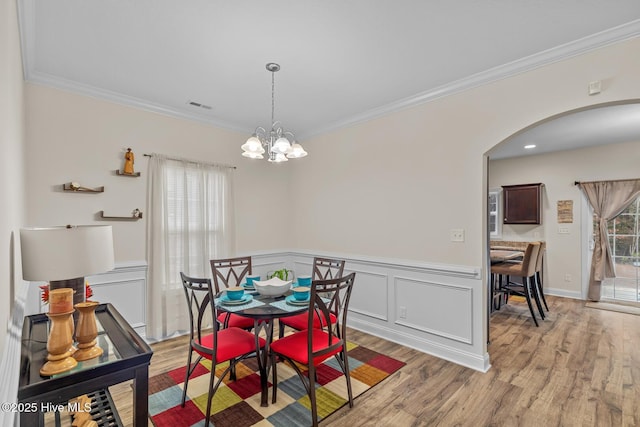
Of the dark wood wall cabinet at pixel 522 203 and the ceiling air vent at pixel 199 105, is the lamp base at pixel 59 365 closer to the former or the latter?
the ceiling air vent at pixel 199 105

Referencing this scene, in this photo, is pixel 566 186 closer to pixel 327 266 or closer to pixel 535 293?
pixel 535 293

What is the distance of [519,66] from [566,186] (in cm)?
417

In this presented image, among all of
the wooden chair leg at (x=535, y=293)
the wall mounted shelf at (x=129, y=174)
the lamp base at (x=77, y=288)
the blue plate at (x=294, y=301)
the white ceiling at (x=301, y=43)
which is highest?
the white ceiling at (x=301, y=43)

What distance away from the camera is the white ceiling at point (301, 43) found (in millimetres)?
1921

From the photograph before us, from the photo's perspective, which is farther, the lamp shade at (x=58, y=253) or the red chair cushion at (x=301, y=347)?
the red chair cushion at (x=301, y=347)

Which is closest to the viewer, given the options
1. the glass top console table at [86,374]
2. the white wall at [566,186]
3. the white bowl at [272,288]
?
the glass top console table at [86,374]

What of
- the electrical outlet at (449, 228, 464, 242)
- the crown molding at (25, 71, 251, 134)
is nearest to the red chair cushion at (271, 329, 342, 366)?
the electrical outlet at (449, 228, 464, 242)

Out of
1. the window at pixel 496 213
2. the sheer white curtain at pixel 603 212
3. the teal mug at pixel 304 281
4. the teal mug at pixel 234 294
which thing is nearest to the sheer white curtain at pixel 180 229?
the teal mug at pixel 234 294

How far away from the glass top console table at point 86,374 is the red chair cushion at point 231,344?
70 centimetres

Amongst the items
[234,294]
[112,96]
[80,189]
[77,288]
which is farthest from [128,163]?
[234,294]

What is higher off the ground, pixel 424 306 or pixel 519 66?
pixel 519 66

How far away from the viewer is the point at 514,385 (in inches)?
101

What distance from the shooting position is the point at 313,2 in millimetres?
1868

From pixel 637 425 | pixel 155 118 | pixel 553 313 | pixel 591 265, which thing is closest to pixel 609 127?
pixel 591 265
